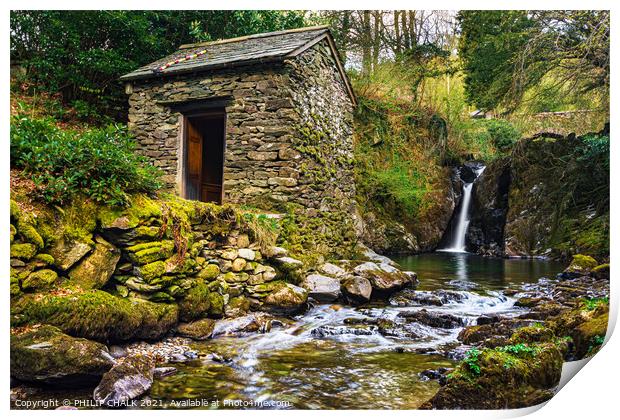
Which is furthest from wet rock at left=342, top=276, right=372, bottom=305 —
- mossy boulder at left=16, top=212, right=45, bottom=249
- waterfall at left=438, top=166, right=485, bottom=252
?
waterfall at left=438, top=166, right=485, bottom=252

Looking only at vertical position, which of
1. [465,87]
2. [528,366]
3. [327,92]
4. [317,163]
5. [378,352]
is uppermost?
[327,92]

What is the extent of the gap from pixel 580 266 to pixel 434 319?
1438mm

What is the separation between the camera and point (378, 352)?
3.46m

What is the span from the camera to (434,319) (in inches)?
169

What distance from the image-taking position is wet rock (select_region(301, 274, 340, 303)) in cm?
500

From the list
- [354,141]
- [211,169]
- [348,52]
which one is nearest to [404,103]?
[354,141]

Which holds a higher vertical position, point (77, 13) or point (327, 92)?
point (327, 92)

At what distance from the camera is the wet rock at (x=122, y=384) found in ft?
8.09

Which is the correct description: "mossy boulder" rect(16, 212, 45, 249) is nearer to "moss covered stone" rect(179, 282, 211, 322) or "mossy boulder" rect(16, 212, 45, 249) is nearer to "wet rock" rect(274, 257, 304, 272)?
"moss covered stone" rect(179, 282, 211, 322)

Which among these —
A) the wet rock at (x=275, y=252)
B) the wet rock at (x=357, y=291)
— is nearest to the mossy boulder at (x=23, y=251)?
the wet rock at (x=275, y=252)

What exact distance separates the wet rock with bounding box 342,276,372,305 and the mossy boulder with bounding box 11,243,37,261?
3.36 m

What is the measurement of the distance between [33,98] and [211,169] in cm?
462

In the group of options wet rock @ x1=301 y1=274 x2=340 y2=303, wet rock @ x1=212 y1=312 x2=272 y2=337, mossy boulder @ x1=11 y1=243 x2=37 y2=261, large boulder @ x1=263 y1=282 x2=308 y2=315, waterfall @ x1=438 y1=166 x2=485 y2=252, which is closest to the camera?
mossy boulder @ x1=11 y1=243 x2=37 y2=261

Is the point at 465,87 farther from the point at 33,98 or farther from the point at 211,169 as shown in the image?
the point at 211,169
